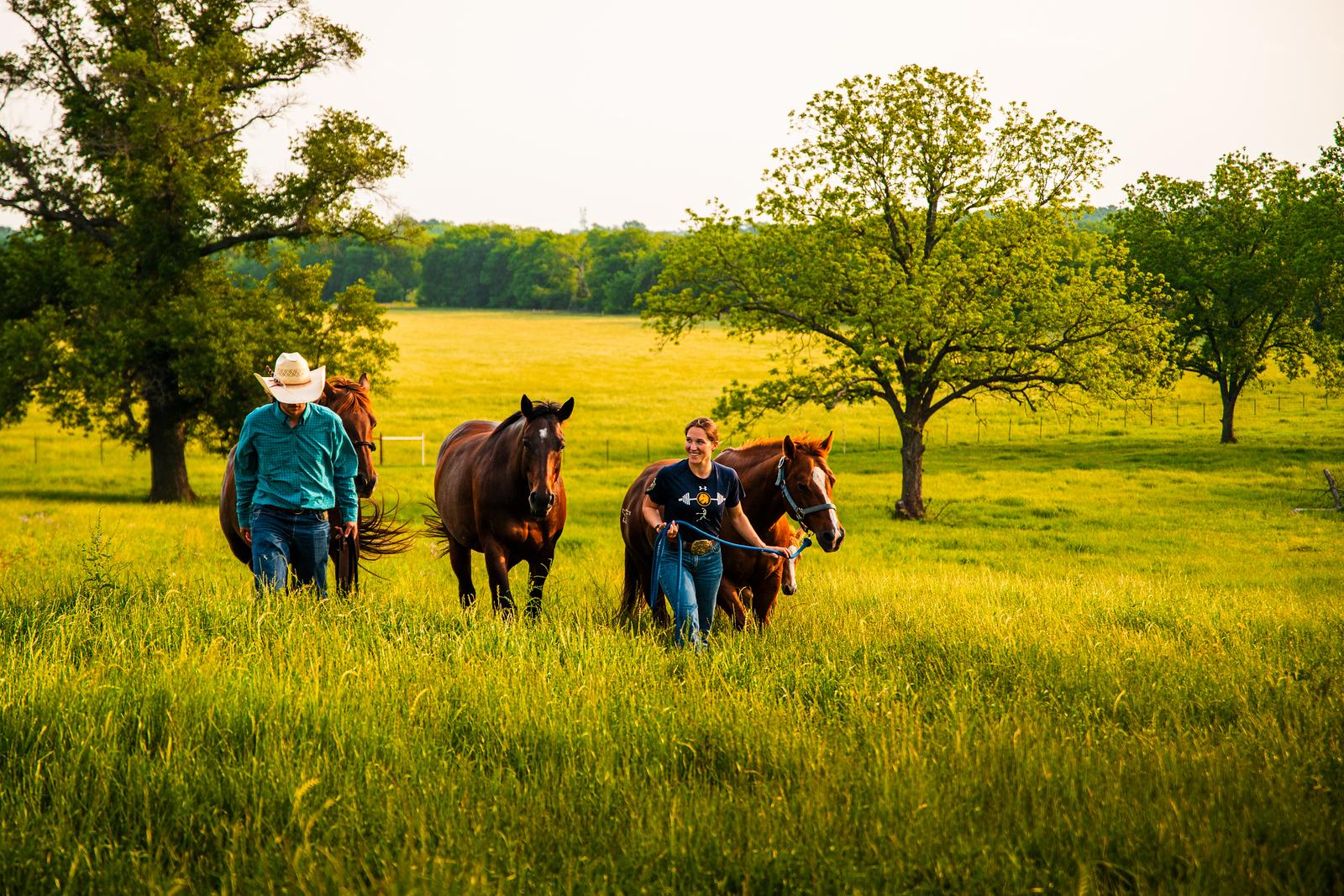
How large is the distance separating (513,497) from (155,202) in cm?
2207

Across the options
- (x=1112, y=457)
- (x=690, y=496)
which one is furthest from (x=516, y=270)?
(x=690, y=496)

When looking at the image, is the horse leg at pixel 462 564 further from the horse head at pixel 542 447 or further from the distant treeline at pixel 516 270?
the distant treeline at pixel 516 270

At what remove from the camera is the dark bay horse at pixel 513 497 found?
8.39 meters

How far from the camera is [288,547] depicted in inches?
312

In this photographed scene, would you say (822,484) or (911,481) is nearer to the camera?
(822,484)

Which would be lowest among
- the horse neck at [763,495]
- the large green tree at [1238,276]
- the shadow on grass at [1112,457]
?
the shadow on grass at [1112,457]

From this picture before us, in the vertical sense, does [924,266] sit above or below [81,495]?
above

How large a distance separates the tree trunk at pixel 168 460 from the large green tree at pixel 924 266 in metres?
14.0

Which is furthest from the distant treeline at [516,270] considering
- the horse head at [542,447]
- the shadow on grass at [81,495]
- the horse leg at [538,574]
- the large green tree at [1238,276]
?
the horse head at [542,447]

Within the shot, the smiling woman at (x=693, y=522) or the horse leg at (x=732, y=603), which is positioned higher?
the smiling woman at (x=693, y=522)

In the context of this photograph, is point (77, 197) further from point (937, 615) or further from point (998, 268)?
point (937, 615)

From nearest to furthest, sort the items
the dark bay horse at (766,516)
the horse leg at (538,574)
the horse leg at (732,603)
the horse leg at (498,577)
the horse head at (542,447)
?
the dark bay horse at (766,516) < the horse head at (542,447) < the horse leg at (732,603) < the horse leg at (498,577) < the horse leg at (538,574)

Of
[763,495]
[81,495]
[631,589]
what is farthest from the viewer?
[81,495]

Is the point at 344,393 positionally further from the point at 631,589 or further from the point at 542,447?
the point at 631,589
